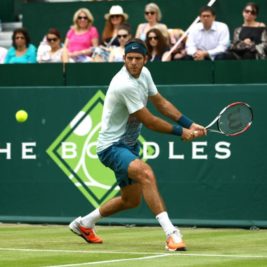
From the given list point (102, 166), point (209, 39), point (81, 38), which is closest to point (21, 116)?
point (102, 166)

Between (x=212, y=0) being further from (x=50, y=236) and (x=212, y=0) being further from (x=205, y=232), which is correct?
(x=50, y=236)

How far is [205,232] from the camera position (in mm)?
12648

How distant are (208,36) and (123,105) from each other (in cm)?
495

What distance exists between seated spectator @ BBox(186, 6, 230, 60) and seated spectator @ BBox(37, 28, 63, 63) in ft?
6.96

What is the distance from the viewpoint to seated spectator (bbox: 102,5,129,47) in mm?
15913

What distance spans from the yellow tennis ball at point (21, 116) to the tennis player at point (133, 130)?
153 inches

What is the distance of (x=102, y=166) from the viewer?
13883 millimetres

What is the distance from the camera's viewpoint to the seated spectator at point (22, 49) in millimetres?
15898

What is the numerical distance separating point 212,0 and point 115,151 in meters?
6.66

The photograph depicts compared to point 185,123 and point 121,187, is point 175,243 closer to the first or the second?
point 121,187

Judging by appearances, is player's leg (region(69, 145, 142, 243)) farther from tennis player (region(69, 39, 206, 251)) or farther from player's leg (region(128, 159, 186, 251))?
player's leg (region(128, 159, 186, 251))

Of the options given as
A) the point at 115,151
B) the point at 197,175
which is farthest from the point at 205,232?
the point at 115,151

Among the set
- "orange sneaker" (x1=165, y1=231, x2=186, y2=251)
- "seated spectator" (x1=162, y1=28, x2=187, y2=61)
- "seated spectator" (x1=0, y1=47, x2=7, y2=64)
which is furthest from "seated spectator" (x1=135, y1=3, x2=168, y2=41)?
"orange sneaker" (x1=165, y1=231, x2=186, y2=251)

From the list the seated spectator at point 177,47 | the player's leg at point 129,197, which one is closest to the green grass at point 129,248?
the player's leg at point 129,197
